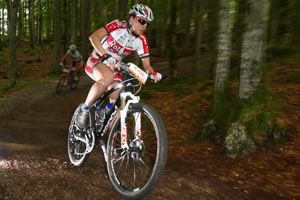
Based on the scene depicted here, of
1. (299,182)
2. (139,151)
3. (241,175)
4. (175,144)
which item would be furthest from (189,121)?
(139,151)

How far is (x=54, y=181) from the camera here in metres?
3.27

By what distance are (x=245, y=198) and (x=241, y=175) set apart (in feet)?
2.62

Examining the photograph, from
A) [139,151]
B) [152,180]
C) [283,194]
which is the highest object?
[139,151]

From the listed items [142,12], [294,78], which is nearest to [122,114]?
[142,12]

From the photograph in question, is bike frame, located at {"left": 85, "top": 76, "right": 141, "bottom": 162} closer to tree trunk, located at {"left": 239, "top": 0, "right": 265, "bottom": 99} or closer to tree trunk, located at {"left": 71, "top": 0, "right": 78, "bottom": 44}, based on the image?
tree trunk, located at {"left": 239, "top": 0, "right": 265, "bottom": 99}

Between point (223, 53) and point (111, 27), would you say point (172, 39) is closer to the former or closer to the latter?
point (223, 53)

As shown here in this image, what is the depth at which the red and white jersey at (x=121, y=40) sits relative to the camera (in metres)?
3.71

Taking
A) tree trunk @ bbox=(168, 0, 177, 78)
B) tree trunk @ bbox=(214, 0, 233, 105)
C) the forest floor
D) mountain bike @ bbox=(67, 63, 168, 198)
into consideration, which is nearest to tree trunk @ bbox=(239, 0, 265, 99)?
tree trunk @ bbox=(214, 0, 233, 105)

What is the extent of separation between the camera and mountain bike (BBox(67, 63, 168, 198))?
106 inches

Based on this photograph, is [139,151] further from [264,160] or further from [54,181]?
[264,160]

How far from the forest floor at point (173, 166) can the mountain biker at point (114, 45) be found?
943 mm

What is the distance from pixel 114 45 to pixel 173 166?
219 centimetres

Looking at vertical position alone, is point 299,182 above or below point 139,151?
below

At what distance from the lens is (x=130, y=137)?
3.16m
